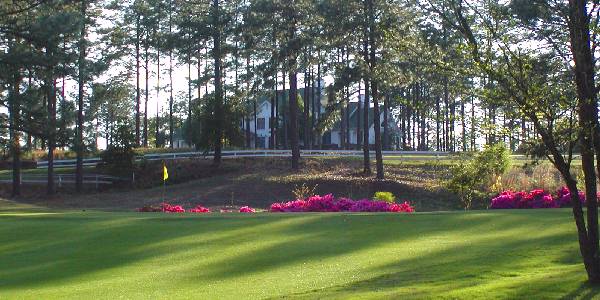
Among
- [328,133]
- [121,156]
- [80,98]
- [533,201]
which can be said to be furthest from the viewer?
[328,133]

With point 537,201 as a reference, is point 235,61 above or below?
above

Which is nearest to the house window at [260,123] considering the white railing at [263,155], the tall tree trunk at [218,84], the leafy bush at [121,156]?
the white railing at [263,155]

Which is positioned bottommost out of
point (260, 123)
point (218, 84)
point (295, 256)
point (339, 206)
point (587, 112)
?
point (295, 256)

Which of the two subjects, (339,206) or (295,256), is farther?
(339,206)

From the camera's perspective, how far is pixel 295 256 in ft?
53.4

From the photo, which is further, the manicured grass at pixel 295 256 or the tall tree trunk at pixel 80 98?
the tall tree trunk at pixel 80 98

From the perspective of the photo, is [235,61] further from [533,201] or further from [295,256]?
[295,256]

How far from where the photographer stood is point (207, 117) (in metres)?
52.4

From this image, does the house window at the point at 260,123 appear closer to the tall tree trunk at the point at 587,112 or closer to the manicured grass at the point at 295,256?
the manicured grass at the point at 295,256

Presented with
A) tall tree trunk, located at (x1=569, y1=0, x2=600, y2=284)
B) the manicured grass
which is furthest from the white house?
tall tree trunk, located at (x1=569, y1=0, x2=600, y2=284)

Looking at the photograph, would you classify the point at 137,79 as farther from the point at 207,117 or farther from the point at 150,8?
the point at 207,117

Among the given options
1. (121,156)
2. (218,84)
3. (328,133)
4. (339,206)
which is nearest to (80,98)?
(121,156)

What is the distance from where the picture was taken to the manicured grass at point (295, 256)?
12117 mm

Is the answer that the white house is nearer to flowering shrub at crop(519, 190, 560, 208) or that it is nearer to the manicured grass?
flowering shrub at crop(519, 190, 560, 208)
